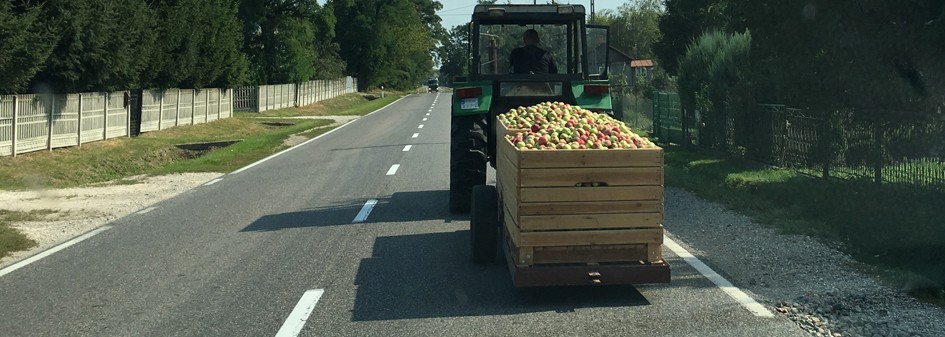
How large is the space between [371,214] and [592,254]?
18.2 ft

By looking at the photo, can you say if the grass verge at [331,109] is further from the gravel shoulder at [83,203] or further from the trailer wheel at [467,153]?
the trailer wheel at [467,153]

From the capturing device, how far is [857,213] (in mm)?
10953

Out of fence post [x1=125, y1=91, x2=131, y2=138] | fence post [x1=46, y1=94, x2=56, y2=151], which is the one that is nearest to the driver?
fence post [x1=46, y1=94, x2=56, y2=151]

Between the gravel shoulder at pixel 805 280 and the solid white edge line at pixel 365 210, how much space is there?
12.7ft

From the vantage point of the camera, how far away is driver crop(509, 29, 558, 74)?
11.7 metres

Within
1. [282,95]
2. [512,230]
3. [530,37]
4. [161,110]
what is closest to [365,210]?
[530,37]

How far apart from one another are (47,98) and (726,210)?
18.1 metres

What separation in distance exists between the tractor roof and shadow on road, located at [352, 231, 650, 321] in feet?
12.8

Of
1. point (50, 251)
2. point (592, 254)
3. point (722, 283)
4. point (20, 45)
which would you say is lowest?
point (50, 251)

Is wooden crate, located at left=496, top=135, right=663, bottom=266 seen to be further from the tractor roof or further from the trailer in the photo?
the tractor roof

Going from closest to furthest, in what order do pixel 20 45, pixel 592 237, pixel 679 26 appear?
pixel 592 237 < pixel 20 45 < pixel 679 26

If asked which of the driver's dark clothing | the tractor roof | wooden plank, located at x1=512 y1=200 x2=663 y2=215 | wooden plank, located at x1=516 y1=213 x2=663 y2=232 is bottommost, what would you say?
wooden plank, located at x1=516 y1=213 x2=663 y2=232

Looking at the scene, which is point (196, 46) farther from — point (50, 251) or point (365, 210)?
point (50, 251)

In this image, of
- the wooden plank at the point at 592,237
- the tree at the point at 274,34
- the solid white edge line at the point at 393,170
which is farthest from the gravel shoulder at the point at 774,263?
the tree at the point at 274,34
